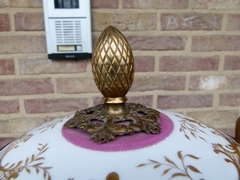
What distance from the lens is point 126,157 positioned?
1.18ft

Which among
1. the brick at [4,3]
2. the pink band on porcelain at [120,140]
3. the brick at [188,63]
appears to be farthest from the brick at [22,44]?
the pink band on porcelain at [120,140]

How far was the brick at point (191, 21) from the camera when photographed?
89cm

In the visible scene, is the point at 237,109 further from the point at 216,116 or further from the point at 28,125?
the point at 28,125

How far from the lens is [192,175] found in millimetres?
356

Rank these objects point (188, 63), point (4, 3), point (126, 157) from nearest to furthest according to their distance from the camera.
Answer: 1. point (126, 157)
2. point (4, 3)
3. point (188, 63)

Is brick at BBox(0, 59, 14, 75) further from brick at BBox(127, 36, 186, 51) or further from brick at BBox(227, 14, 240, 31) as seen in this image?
brick at BBox(227, 14, 240, 31)

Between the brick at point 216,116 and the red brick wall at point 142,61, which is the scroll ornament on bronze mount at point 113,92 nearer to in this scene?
the red brick wall at point 142,61

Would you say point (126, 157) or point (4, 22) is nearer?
point (126, 157)

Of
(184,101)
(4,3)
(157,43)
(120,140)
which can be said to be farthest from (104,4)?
(120,140)

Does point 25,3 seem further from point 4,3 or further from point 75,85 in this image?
point 75,85

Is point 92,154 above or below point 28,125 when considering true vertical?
above

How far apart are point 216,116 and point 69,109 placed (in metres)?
0.59

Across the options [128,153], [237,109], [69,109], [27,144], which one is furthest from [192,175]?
[237,109]

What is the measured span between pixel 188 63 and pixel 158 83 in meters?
0.13
